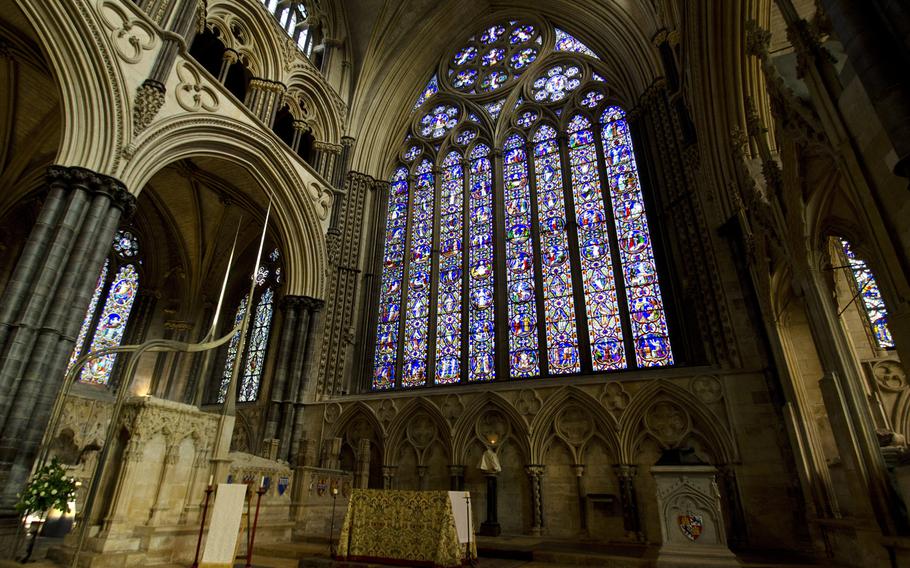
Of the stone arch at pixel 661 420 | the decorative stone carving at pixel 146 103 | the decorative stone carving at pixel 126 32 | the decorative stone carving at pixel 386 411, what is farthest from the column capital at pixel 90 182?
the stone arch at pixel 661 420

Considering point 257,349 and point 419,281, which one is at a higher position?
point 419,281

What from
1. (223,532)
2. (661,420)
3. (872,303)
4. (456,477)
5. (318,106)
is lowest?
(223,532)

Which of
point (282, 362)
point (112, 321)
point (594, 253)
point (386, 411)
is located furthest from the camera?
point (112, 321)

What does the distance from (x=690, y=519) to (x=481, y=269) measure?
306 inches

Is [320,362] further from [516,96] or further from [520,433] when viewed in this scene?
[516,96]

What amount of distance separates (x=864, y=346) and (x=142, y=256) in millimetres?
18023

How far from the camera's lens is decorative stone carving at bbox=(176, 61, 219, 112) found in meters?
9.46

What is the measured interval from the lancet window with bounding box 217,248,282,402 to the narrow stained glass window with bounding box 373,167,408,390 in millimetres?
3097

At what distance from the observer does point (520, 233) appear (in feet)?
39.8

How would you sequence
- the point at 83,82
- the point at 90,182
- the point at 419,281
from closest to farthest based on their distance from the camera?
the point at 90,182, the point at 83,82, the point at 419,281

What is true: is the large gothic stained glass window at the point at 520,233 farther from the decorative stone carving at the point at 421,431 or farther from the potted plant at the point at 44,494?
the potted plant at the point at 44,494

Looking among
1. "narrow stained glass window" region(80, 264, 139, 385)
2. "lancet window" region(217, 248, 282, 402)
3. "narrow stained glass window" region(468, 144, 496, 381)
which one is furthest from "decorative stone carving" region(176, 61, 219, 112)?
"narrow stained glass window" region(80, 264, 139, 385)

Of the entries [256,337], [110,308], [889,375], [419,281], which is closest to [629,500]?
[889,375]

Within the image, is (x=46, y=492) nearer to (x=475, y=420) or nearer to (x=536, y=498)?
(x=475, y=420)
